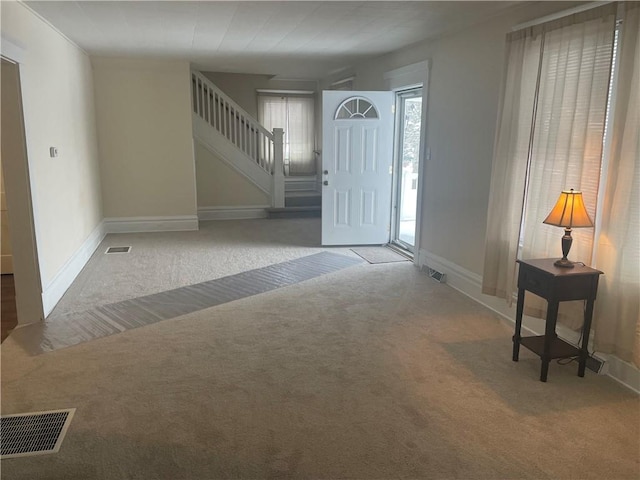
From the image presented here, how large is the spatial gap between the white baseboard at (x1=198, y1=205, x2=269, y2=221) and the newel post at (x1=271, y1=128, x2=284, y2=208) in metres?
0.24

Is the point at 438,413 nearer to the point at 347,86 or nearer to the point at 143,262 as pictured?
the point at 143,262

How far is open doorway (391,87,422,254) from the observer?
619 cm

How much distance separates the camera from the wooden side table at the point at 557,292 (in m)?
2.90

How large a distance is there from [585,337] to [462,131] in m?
2.33

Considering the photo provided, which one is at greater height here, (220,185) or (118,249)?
(220,185)

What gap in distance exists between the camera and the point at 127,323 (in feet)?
12.7

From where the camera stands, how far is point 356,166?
6.31 meters

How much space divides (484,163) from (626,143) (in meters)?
1.55

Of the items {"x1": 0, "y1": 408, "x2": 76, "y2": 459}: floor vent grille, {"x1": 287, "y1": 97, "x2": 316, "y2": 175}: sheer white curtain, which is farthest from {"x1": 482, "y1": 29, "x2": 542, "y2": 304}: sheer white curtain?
{"x1": 287, "y1": 97, "x2": 316, "y2": 175}: sheer white curtain

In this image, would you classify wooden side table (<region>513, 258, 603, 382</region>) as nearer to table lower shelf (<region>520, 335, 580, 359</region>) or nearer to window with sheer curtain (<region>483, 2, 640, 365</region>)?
table lower shelf (<region>520, 335, 580, 359</region>)

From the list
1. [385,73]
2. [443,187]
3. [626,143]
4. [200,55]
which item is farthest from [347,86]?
[626,143]

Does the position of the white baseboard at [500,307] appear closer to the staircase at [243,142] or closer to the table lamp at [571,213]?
the table lamp at [571,213]

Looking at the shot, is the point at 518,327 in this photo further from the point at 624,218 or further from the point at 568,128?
the point at 568,128

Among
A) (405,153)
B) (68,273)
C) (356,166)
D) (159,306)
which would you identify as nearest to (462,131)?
(356,166)
